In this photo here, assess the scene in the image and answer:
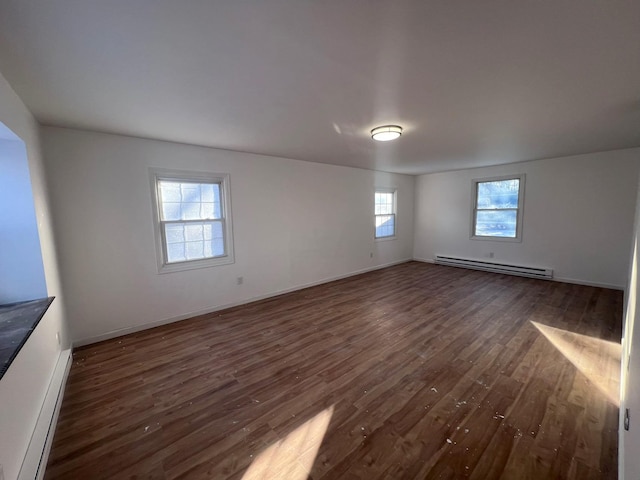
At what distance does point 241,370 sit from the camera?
8.06ft

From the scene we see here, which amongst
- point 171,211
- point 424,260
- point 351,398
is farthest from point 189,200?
point 424,260

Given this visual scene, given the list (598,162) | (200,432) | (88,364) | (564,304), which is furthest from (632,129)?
(88,364)

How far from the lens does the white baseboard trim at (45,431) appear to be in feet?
4.55

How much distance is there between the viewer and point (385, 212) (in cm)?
663

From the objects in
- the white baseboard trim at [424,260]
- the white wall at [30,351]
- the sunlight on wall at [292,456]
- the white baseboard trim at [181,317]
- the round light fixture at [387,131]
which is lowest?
the sunlight on wall at [292,456]

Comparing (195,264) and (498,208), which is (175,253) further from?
(498,208)

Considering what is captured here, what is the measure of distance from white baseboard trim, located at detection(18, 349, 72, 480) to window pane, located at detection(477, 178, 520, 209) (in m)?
7.23

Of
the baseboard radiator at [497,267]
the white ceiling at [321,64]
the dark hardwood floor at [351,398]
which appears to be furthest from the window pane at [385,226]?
the white ceiling at [321,64]

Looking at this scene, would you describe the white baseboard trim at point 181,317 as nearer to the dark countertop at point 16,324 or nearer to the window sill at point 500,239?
the dark countertop at point 16,324

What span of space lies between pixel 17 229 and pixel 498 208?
7.30 m

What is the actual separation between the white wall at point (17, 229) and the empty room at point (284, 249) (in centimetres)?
1

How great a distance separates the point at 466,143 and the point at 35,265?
486 centimetres

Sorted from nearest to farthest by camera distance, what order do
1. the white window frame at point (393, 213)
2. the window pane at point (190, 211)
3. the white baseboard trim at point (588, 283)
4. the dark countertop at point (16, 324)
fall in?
the dark countertop at point (16, 324) → the window pane at point (190, 211) → the white baseboard trim at point (588, 283) → the white window frame at point (393, 213)

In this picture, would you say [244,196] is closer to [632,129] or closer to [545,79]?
[545,79]
